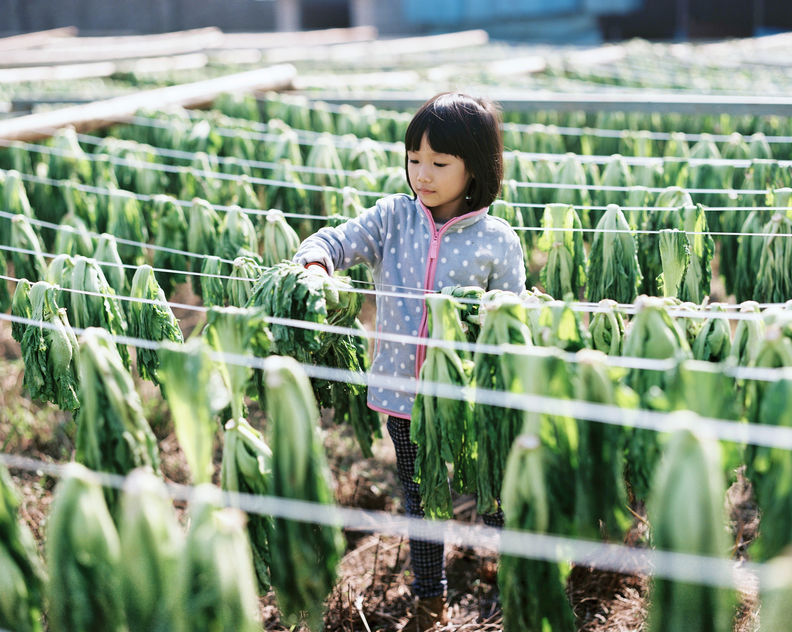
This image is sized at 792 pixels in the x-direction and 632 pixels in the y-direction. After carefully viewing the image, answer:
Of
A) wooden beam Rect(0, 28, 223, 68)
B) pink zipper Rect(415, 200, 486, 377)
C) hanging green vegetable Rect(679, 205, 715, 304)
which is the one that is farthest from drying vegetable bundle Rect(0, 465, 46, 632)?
wooden beam Rect(0, 28, 223, 68)

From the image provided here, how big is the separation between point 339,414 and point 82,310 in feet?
3.19

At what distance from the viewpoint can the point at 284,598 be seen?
1.81 metres

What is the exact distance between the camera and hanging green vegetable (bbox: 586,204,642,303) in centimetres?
281

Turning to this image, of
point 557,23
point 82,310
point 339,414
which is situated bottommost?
point 339,414

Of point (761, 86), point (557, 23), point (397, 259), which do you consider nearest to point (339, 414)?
point (397, 259)

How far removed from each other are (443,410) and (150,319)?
985 millimetres

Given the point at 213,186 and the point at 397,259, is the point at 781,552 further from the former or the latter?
the point at 213,186

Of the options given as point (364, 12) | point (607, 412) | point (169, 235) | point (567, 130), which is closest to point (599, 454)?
point (607, 412)

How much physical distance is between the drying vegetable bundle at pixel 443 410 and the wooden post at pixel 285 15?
21.4m

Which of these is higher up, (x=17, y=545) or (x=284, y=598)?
(x=17, y=545)

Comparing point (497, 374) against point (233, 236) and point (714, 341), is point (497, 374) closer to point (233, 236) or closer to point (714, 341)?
point (714, 341)

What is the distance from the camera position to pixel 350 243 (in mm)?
2588

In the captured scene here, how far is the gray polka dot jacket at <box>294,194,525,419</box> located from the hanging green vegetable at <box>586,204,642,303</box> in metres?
0.38

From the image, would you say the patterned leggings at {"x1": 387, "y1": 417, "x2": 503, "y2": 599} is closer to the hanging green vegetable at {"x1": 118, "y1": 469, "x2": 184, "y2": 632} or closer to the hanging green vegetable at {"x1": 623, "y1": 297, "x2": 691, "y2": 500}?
the hanging green vegetable at {"x1": 623, "y1": 297, "x2": 691, "y2": 500}
